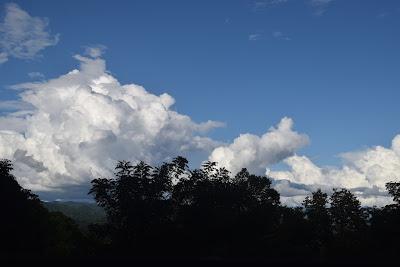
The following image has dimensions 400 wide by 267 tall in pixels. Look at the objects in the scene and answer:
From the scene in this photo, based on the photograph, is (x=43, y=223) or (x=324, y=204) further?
(x=324, y=204)

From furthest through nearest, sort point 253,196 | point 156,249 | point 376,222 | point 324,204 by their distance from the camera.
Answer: point 324,204
point 253,196
point 376,222
point 156,249

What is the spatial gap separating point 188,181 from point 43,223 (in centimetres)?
2076

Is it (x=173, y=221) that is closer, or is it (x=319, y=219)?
(x=173, y=221)

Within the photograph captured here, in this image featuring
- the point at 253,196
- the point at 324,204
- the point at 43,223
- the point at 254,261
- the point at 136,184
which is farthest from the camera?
the point at 324,204

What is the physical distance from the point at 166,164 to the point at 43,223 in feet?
62.8

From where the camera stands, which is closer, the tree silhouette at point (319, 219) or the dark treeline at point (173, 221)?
the dark treeline at point (173, 221)

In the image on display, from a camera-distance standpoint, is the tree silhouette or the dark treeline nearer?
the dark treeline

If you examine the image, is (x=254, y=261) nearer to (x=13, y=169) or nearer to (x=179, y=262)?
(x=179, y=262)

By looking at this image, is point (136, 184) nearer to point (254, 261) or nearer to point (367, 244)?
point (367, 244)

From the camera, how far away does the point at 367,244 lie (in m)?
55.7

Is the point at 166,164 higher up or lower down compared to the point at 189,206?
higher up

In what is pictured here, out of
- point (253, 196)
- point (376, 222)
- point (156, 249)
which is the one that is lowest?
point (156, 249)

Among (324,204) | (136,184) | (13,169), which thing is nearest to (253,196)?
(324,204)

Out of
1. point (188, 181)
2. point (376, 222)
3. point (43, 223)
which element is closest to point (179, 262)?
point (188, 181)
